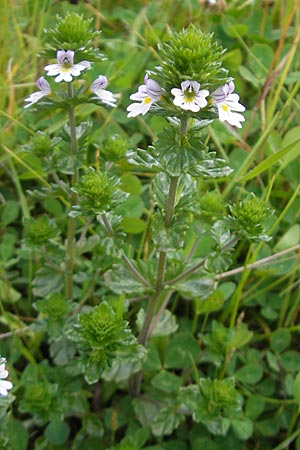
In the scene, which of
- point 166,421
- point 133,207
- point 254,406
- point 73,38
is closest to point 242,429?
point 254,406

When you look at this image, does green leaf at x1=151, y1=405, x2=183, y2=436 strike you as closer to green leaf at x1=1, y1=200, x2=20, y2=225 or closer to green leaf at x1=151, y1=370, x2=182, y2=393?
green leaf at x1=151, y1=370, x2=182, y2=393

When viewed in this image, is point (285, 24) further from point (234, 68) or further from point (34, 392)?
point (34, 392)

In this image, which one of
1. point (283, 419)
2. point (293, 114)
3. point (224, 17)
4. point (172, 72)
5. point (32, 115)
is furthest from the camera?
point (224, 17)

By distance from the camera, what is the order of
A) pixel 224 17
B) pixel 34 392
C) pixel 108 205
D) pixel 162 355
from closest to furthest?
1. pixel 108 205
2. pixel 34 392
3. pixel 162 355
4. pixel 224 17

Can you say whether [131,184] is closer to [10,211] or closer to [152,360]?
[10,211]

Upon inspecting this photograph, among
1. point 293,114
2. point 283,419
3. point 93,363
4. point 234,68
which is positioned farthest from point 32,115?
point 283,419
